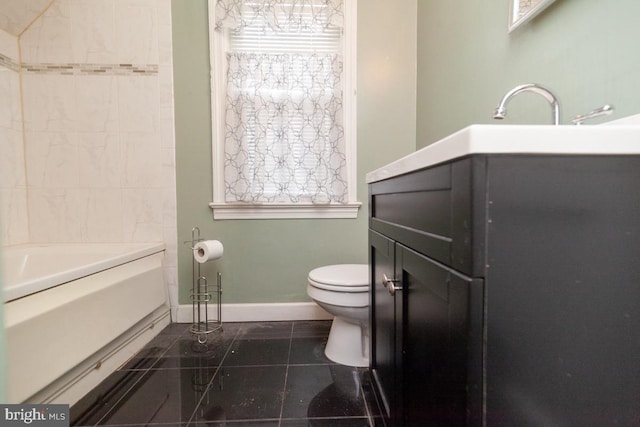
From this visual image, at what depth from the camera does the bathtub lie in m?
0.94

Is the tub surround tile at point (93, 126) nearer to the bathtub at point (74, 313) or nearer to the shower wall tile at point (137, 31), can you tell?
the shower wall tile at point (137, 31)

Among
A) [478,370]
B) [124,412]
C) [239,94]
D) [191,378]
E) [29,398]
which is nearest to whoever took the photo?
[478,370]

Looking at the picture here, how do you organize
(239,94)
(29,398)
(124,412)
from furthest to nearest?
(239,94), (124,412), (29,398)

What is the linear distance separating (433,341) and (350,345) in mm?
960

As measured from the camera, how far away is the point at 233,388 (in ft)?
4.04

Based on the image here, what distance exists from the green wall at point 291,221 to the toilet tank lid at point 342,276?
A: 397 mm

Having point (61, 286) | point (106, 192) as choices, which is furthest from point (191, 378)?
point (106, 192)

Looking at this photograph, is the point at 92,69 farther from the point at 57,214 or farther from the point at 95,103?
the point at 57,214

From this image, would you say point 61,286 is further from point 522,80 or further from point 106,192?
point 522,80

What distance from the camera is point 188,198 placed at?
6.09ft

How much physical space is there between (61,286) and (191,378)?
2.15 ft

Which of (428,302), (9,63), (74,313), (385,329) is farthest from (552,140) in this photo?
(9,63)

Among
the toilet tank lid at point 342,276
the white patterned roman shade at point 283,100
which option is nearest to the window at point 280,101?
the white patterned roman shade at point 283,100

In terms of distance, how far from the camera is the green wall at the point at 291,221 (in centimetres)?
183
